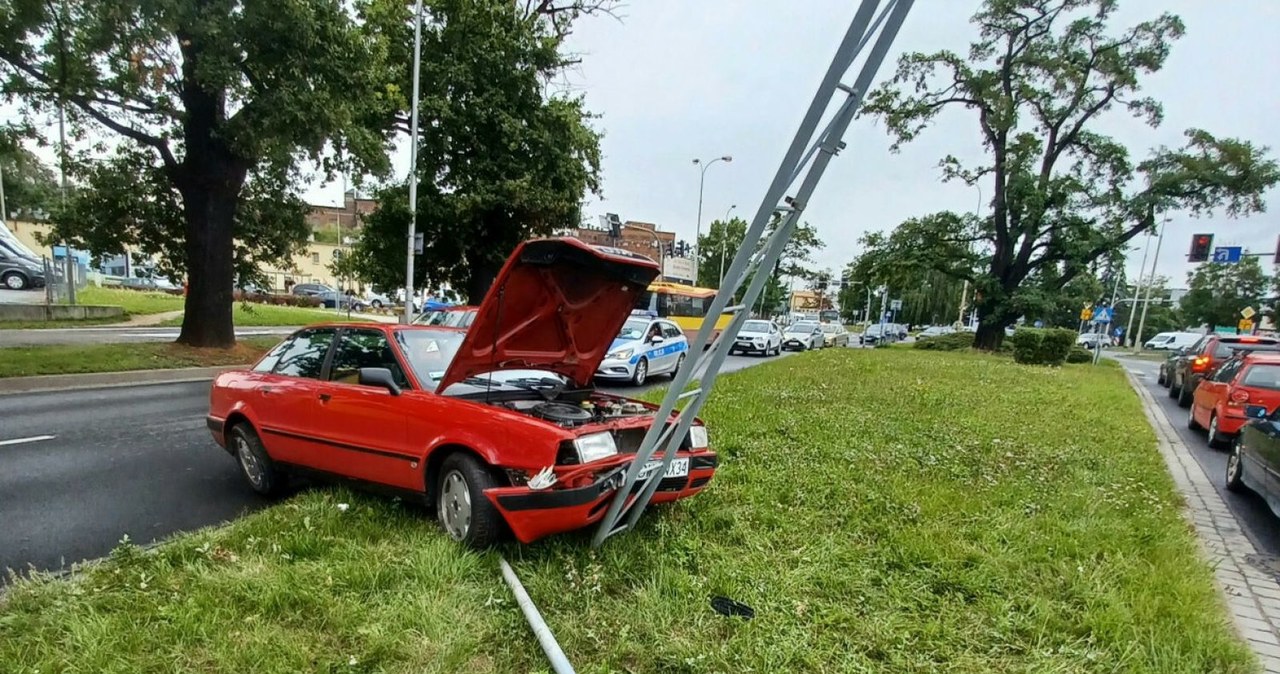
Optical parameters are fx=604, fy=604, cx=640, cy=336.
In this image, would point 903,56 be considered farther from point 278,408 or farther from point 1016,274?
point 278,408

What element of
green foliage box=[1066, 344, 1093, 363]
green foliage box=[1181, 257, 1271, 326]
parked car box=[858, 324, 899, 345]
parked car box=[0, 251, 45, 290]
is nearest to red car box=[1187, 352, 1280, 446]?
green foliage box=[1066, 344, 1093, 363]

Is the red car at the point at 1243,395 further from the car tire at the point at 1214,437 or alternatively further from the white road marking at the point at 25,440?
the white road marking at the point at 25,440

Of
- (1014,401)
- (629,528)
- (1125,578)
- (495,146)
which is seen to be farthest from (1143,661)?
(495,146)

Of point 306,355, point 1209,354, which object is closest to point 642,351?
point 306,355

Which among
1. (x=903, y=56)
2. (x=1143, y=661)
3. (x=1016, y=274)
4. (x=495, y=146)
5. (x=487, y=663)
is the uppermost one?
(x=903, y=56)

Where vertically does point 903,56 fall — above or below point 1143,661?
above

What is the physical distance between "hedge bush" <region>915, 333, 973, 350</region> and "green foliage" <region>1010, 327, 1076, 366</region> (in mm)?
7044

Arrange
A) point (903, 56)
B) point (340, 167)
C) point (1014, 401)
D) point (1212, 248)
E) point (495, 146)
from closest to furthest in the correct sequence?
point (1014, 401) → point (340, 167) → point (495, 146) → point (1212, 248) → point (903, 56)

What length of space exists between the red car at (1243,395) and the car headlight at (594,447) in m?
8.27

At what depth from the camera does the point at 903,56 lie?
81.9ft

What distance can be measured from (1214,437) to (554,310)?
378 inches

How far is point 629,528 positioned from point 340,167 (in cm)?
1215

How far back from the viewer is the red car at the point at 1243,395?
7.54 m

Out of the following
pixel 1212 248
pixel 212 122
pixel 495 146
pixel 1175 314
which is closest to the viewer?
pixel 212 122
